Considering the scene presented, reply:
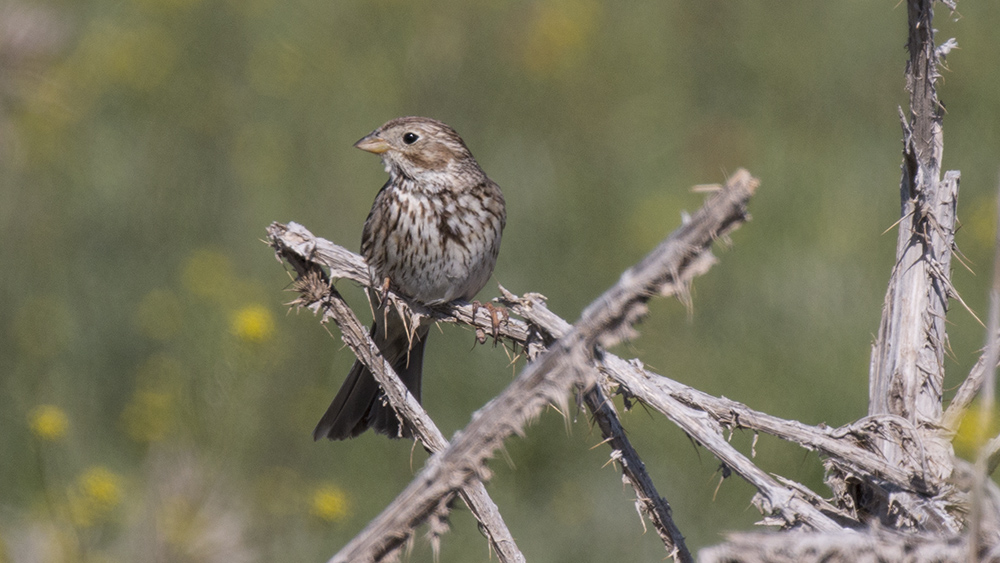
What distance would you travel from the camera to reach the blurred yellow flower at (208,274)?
6723 millimetres

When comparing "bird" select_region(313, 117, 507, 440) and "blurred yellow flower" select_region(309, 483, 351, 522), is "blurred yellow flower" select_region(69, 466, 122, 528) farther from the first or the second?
"bird" select_region(313, 117, 507, 440)

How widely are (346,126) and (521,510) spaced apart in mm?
3408

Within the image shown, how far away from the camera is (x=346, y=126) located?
25.2 feet

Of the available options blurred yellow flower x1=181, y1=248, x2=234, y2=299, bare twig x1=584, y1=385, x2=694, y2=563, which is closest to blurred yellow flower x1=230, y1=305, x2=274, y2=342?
blurred yellow flower x1=181, y1=248, x2=234, y2=299

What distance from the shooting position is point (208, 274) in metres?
6.81

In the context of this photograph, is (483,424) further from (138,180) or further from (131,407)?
(138,180)

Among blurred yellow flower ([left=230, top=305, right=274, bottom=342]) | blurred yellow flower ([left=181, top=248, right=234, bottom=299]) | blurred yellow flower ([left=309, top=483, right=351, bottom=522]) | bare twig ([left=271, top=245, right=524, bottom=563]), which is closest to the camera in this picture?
bare twig ([left=271, top=245, right=524, bottom=563])

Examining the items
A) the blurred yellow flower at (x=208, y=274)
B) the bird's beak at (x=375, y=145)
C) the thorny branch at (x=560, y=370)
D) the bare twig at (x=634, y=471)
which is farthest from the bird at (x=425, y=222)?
the blurred yellow flower at (x=208, y=274)

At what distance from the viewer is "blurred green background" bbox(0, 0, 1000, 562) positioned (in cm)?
505

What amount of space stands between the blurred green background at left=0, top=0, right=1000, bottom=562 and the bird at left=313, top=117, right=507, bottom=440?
1.24 ft

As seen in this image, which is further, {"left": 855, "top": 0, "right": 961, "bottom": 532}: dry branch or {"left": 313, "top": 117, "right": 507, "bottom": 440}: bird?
{"left": 313, "top": 117, "right": 507, "bottom": 440}: bird

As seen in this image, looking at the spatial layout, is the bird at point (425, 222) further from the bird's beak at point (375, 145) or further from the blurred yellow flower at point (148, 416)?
the blurred yellow flower at point (148, 416)

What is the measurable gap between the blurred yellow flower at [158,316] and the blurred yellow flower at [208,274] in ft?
0.78

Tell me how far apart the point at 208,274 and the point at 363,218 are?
3.33ft
